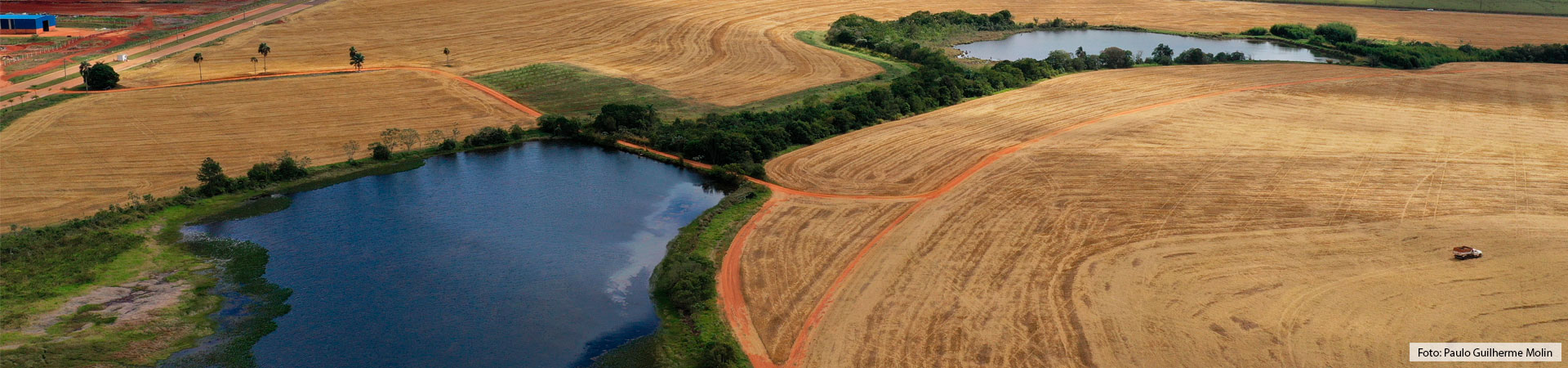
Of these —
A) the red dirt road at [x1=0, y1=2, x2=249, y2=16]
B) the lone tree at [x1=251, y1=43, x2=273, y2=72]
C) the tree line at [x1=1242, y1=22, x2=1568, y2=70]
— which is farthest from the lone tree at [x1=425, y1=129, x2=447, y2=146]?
the tree line at [x1=1242, y1=22, x2=1568, y2=70]

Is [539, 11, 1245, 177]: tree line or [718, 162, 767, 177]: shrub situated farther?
[539, 11, 1245, 177]: tree line

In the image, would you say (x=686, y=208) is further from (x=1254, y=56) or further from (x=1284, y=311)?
(x=1254, y=56)

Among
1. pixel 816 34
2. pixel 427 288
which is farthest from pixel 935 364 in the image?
pixel 816 34

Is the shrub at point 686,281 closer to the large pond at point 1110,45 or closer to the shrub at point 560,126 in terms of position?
the shrub at point 560,126

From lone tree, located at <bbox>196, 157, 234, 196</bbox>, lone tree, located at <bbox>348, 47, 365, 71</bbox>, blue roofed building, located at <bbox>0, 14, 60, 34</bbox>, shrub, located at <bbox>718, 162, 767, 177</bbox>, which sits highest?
blue roofed building, located at <bbox>0, 14, 60, 34</bbox>

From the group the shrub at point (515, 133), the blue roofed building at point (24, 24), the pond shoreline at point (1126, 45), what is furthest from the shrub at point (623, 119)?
the blue roofed building at point (24, 24)

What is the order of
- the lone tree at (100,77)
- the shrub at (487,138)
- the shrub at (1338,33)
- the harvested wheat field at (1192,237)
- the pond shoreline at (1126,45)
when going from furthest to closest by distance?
the shrub at (1338,33) < the pond shoreline at (1126,45) < the lone tree at (100,77) < the shrub at (487,138) < the harvested wheat field at (1192,237)

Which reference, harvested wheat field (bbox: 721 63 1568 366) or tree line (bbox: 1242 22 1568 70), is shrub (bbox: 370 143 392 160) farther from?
tree line (bbox: 1242 22 1568 70)
